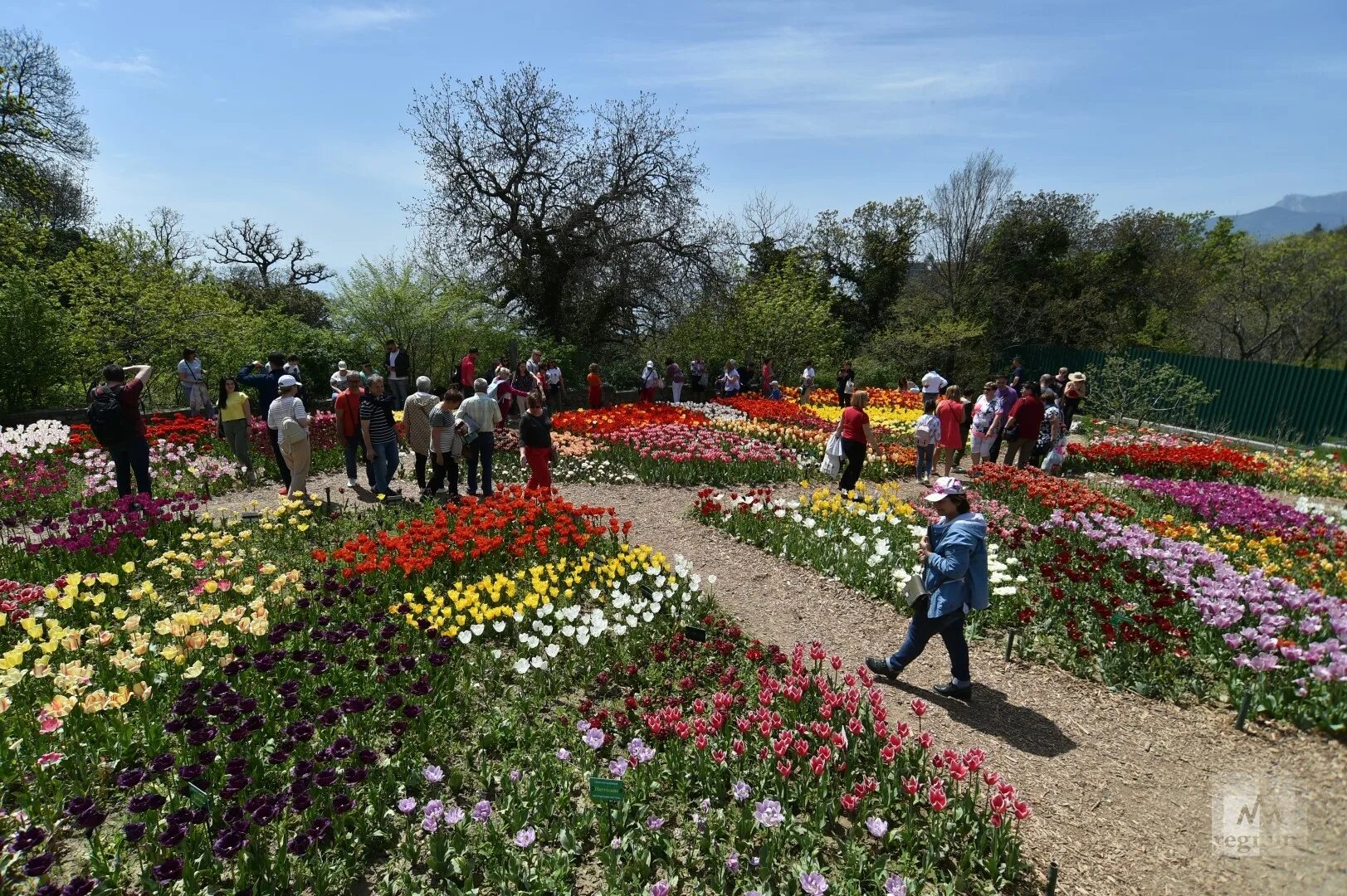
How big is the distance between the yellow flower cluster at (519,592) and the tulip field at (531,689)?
4cm

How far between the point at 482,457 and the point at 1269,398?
2315cm

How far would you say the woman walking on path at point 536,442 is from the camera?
346 inches

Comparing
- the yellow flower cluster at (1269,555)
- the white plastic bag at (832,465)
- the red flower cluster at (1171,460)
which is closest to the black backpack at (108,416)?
the white plastic bag at (832,465)

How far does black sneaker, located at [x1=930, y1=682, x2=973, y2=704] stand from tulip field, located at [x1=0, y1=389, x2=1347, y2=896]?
18 cm

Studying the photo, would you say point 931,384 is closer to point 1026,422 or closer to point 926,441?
point 1026,422

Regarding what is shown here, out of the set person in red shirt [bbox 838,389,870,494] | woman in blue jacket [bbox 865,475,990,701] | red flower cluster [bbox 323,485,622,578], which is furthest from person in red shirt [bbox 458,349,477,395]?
woman in blue jacket [bbox 865,475,990,701]

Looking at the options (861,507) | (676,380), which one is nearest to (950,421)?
(861,507)

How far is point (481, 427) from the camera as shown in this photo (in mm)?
9352

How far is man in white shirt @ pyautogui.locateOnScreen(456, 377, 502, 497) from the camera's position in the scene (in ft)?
30.2

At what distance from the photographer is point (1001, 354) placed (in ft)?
97.1

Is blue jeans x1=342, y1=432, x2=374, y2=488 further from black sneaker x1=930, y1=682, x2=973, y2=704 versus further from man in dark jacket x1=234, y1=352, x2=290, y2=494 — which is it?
black sneaker x1=930, y1=682, x2=973, y2=704

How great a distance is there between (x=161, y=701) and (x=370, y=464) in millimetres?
5735

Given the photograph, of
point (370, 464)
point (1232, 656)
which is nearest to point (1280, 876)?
point (1232, 656)

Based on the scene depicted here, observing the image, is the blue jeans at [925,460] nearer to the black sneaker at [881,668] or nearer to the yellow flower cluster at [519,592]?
the yellow flower cluster at [519,592]
